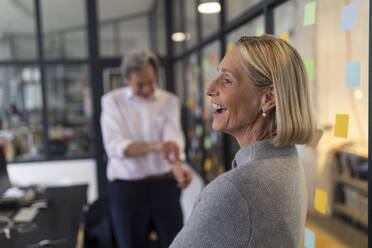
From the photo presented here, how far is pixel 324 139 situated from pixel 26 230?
62.8 inches

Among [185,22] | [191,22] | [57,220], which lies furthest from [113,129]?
[185,22]

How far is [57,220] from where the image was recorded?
2.05 metres

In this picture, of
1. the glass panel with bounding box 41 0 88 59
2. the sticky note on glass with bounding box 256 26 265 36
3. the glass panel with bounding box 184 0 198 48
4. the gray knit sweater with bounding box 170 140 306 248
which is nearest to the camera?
the gray knit sweater with bounding box 170 140 306 248

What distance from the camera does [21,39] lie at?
14.8 feet

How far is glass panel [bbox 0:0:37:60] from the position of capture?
14.4ft

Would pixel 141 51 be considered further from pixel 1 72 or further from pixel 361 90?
pixel 1 72

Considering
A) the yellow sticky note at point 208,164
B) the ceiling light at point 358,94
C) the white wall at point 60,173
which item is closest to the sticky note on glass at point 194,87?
the yellow sticky note at point 208,164

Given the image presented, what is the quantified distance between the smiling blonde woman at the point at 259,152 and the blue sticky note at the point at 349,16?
45cm

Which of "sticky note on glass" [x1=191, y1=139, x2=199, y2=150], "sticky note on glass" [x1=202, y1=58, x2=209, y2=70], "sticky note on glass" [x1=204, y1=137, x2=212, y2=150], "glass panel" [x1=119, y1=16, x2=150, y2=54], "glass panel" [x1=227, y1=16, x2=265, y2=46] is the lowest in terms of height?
"sticky note on glass" [x1=191, y1=139, x2=199, y2=150]

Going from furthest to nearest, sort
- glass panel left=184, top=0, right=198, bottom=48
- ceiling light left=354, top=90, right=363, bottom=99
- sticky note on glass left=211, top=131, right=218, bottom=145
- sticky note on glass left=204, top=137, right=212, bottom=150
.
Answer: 1. glass panel left=184, top=0, right=198, bottom=48
2. sticky note on glass left=204, top=137, right=212, bottom=150
3. sticky note on glass left=211, top=131, right=218, bottom=145
4. ceiling light left=354, top=90, right=363, bottom=99

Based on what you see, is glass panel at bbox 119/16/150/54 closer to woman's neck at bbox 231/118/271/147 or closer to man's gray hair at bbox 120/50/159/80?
man's gray hair at bbox 120/50/159/80

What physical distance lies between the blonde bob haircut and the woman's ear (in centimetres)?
1

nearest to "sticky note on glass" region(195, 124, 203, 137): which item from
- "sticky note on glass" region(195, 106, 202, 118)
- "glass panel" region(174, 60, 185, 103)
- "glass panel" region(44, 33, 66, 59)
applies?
"sticky note on glass" region(195, 106, 202, 118)

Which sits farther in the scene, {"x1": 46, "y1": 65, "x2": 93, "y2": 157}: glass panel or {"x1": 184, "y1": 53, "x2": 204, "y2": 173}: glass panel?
{"x1": 46, "y1": 65, "x2": 93, "y2": 157}: glass panel
